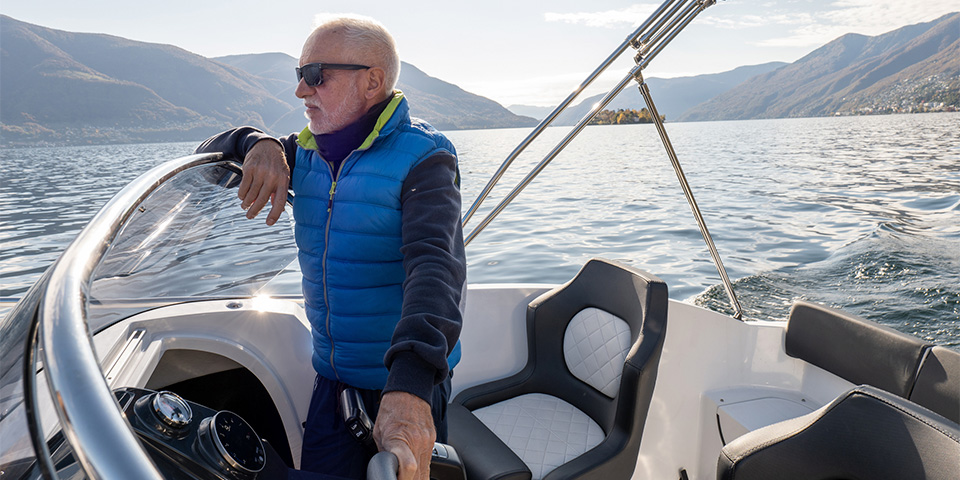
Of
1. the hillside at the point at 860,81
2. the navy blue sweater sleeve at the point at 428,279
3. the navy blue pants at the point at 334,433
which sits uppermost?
the hillside at the point at 860,81

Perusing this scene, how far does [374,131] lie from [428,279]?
0.39 metres

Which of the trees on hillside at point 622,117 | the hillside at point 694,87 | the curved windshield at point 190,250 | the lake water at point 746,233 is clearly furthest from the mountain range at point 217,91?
the curved windshield at point 190,250

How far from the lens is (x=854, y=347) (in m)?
1.90

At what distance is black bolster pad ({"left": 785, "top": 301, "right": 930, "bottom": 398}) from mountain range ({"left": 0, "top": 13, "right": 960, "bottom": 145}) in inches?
1730

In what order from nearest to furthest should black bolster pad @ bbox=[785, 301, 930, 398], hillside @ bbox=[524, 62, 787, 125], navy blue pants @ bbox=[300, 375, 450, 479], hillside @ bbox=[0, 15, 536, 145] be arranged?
navy blue pants @ bbox=[300, 375, 450, 479]
black bolster pad @ bbox=[785, 301, 930, 398]
hillside @ bbox=[0, 15, 536, 145]
hillside @ bbox=[524, 62, 787, 125]

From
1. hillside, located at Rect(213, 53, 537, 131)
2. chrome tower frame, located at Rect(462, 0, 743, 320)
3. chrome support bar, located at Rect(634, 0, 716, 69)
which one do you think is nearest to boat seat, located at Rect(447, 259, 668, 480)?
chrome tower frame, located at Rect(462, 0, 743, 320)

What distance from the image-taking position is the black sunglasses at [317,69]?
116cm

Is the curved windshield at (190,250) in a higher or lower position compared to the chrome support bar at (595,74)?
lower

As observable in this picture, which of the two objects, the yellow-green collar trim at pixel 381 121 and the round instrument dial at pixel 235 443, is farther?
the yellow-green collar trim at pixel 381 121

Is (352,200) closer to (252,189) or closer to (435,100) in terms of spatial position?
(252,189)

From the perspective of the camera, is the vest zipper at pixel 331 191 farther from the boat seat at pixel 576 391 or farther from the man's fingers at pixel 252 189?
the boat seat at pixel 576 391

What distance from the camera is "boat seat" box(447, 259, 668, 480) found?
1.89 metres

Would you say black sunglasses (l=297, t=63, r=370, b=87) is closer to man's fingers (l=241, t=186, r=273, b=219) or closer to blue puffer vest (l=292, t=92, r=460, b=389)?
blue puffer vest (l=292, t=92, r=460, b=389)

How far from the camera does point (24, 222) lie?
11414mm
